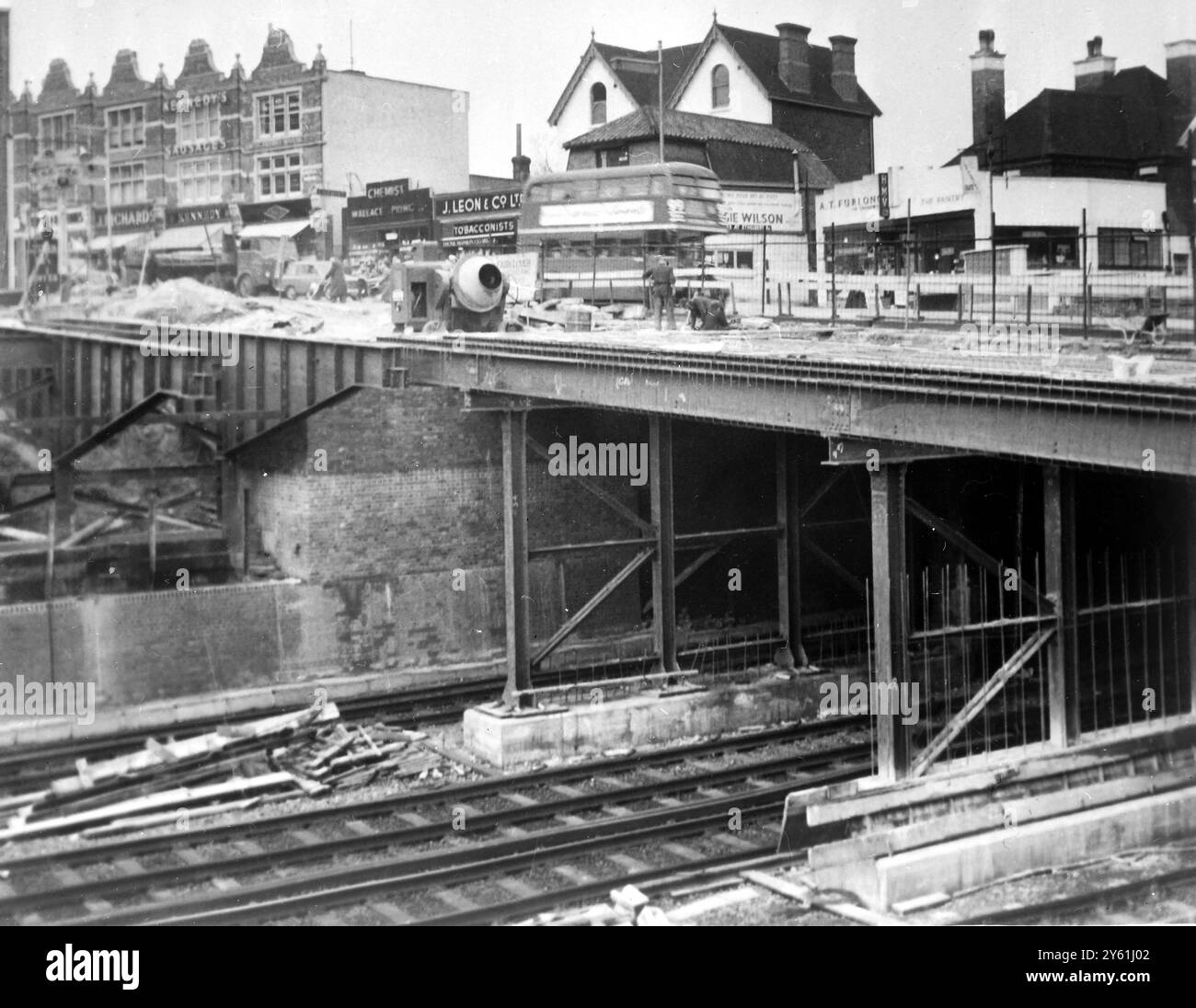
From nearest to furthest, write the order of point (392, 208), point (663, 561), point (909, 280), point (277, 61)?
1. point (663, 561)
2. point (909, 280)
3. point (277, 61)
4. point (392, 208)

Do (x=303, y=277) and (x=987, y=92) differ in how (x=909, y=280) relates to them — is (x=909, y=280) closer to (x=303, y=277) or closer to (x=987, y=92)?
(x=987, y=92)

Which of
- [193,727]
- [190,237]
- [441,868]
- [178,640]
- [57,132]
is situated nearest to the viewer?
[441,868]

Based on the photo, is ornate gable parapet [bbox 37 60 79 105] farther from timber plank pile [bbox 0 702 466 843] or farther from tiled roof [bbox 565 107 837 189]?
timber plank pile [bbox 0 702 466 843]

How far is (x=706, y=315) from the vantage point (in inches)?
914

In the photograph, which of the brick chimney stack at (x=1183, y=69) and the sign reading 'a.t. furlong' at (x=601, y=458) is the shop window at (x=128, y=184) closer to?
the sign reading 'a.t. furlong' at (x=601, y=458)

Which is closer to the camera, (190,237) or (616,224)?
(616,224)

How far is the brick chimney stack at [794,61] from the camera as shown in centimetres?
2530

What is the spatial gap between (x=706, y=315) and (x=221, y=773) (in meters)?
10.7

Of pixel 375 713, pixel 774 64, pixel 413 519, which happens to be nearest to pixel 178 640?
pixel 375 713

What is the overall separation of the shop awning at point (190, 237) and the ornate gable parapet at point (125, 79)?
1032 centimetres
